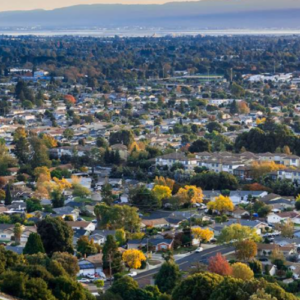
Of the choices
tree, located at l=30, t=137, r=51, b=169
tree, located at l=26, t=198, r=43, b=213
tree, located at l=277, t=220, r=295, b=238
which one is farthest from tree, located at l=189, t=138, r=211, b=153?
tree, located at l=277, t=220, r=295, b=238

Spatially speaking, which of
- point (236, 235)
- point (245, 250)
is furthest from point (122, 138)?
point (245, 250)

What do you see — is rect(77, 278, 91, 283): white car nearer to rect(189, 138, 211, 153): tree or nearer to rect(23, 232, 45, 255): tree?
rect(23, 232, 45, 255): tree

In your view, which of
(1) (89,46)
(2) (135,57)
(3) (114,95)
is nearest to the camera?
(3) (114,95)

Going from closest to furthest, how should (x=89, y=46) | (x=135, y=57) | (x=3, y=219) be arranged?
(x=3, y=219)
(x=135, y=57)
(x=89, y=46)

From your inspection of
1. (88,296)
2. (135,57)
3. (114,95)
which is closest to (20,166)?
(88,296)

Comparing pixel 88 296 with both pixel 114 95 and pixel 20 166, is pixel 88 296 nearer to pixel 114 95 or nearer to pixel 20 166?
pixel 20 166

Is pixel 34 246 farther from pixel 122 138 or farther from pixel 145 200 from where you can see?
pixel 122 138
